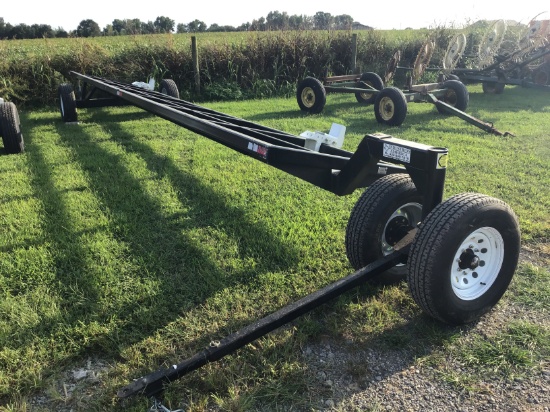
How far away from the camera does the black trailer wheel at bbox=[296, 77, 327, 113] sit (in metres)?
9.49

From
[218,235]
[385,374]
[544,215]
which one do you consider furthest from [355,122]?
[385,374]

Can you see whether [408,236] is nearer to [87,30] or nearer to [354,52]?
[354,52]

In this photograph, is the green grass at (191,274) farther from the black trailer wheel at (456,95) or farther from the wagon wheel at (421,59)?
the wagon wheel at (421,59)

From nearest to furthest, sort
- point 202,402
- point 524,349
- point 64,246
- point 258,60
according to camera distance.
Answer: point 202,402
point 524,349
point 64,246
point 258,60

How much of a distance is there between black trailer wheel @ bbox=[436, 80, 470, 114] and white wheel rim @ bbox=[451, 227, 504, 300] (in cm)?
728

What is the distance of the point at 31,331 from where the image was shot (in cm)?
258

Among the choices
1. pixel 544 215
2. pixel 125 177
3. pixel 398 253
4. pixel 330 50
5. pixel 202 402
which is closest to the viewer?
pixel 202 402

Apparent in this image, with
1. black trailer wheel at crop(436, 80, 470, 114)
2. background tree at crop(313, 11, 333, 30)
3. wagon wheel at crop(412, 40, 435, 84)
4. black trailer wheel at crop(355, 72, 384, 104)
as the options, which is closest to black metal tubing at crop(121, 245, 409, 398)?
black trailer wheel at crop(436, 80, 470, 114)

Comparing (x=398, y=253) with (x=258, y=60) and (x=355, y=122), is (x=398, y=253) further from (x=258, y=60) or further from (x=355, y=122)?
(x=258, y=60)

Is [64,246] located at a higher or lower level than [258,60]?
lower

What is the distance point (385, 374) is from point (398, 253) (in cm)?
74

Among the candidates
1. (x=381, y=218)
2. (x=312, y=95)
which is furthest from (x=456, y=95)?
(x=381, y=218)

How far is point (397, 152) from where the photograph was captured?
2605mm

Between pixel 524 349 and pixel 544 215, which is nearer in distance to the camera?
pixel 524 349
